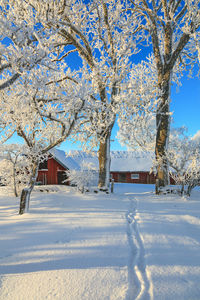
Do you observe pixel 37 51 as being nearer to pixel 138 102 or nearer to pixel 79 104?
pixel 79 104

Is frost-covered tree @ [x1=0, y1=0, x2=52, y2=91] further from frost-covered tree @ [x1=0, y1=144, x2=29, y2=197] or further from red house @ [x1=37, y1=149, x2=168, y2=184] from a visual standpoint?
red house @ [x1=37, y1=149, x2=168, y2=184]

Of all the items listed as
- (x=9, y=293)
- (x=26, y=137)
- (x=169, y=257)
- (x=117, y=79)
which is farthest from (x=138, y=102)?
(x=9, y=293)

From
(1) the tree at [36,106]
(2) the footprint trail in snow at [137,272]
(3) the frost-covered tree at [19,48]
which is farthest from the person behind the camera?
(1) the tree at [36,106]

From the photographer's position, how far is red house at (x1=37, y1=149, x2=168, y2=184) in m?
24.6

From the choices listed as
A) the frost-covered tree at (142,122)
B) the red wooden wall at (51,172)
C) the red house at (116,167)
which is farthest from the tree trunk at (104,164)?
the red wooden wall at (51,172)

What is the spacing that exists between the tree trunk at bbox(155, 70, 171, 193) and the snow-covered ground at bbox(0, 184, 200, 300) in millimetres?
5774

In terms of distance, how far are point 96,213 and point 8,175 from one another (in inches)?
312

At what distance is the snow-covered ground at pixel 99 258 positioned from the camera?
259 cm

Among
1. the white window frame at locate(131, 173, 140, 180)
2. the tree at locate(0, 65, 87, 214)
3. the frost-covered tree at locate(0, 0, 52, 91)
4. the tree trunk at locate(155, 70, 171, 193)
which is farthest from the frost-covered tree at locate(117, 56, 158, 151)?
the white window frame at locate(131, 173, 140, 180)

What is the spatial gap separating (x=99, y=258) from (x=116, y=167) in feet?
85.2

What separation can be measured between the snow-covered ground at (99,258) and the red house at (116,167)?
18.8 meters

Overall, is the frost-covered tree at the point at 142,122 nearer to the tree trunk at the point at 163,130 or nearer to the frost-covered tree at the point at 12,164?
the tree trunk at the point at 163,130

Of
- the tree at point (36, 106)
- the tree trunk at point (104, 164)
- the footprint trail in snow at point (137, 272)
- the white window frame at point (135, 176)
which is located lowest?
the white window frame at point (135, 176)

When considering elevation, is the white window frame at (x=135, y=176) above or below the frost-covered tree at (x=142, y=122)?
below
